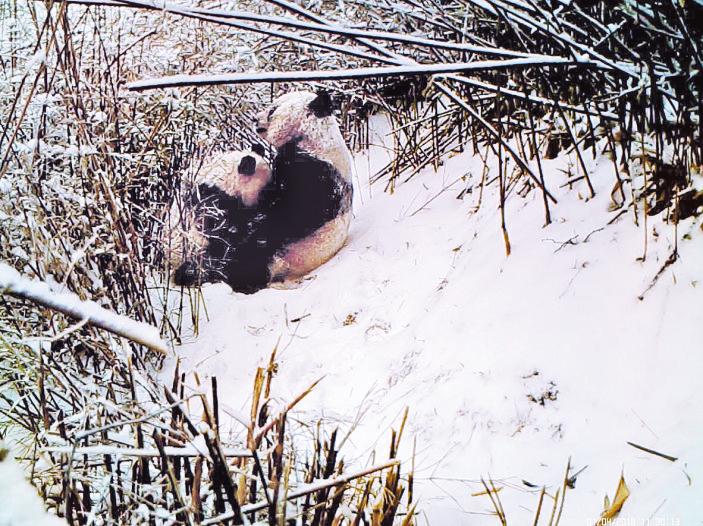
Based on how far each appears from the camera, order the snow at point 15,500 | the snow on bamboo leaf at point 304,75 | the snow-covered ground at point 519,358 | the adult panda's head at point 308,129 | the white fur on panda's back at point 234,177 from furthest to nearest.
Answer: the adult panda's head at point 308,129, the white fur on panda's back at point 234,177, the snow-covered ground at point 519,358, the snow on bamboo leaf at point 304,75, the snow at point 15,500

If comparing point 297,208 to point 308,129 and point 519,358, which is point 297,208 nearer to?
point 308,129

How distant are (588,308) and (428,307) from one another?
2.48 feet

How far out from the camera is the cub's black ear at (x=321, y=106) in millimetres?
3123

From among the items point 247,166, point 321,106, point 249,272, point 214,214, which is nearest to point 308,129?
point 321,106

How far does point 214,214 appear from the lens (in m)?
2.73

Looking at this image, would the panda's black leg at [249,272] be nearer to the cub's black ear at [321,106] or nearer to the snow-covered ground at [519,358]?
the snow-covered ground at [519,358]

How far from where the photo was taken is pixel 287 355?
229 centimetres

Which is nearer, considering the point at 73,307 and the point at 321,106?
the point at 73,307

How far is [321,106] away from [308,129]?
20 cm

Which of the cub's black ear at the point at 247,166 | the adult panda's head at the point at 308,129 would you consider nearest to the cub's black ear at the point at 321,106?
the adult panda's head at the point at 308,129

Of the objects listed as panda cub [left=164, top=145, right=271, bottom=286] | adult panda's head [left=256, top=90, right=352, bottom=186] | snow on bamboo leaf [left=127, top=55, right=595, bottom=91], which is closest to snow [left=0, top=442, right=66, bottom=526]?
snow on bamboo leaf [left=127, top=55, right=595, bottom=91]

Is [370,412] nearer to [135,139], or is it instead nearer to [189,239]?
[189,239]

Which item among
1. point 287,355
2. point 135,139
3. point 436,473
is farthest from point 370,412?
point 135,139

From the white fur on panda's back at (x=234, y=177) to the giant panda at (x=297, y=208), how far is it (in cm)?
5
